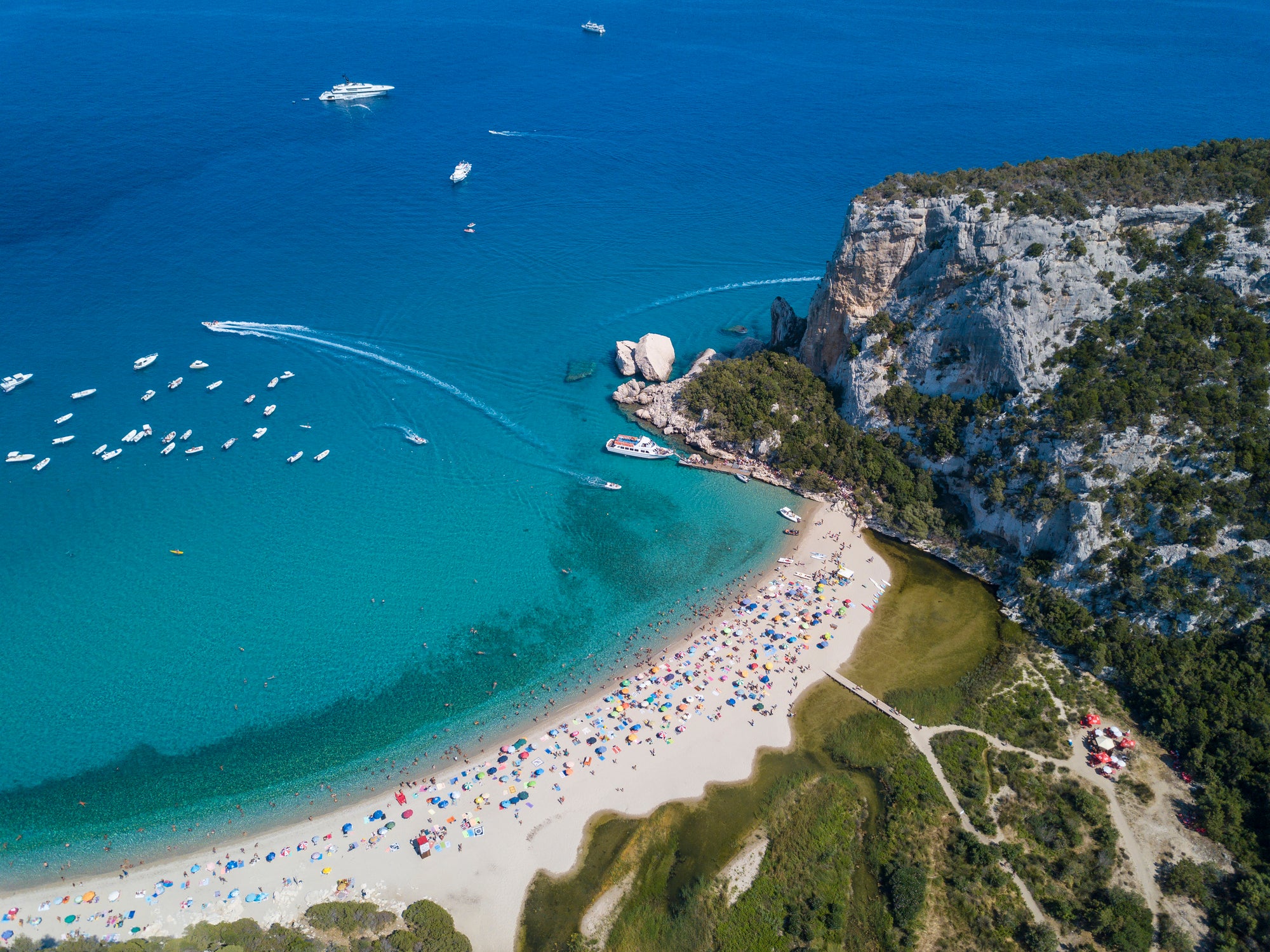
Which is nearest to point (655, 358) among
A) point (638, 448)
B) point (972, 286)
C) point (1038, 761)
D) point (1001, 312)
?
point (638, 448)

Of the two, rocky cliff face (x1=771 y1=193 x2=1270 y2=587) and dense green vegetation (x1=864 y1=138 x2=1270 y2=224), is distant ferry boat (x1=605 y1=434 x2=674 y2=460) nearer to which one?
rocky cliff face (x1=771 y1=193 x2=1270 y2=587)

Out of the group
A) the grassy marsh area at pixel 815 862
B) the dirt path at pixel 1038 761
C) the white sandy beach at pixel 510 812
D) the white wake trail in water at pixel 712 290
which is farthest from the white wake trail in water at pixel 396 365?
the dirt path at pixel 1038 761

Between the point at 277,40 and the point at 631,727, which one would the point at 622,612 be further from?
the point at 277,40

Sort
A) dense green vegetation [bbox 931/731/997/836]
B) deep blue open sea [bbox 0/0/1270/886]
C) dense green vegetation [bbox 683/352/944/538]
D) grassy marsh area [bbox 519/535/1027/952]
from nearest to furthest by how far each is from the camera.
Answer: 1. grassy marsh area [bbox 519/535/1027/952]
2. dense green vegetation [bbox 931/731/997/836]
3. deep blue open sea [bbox 0/0/1270/886]
4. dense green vegetation [bbox 683/352/944/538]

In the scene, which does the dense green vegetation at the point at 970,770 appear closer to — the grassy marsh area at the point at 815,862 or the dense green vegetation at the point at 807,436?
the grassy marsh area at the point at 815,862

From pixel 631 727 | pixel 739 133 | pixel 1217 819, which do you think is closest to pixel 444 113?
pixel 739 133

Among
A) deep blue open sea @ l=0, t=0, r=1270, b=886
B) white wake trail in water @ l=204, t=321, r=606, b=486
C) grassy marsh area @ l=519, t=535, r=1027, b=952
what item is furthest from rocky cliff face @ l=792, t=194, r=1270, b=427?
white wake trail in water @ l=204, t=321, r=606, b=486

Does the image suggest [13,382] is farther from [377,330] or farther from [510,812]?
[510,812]
